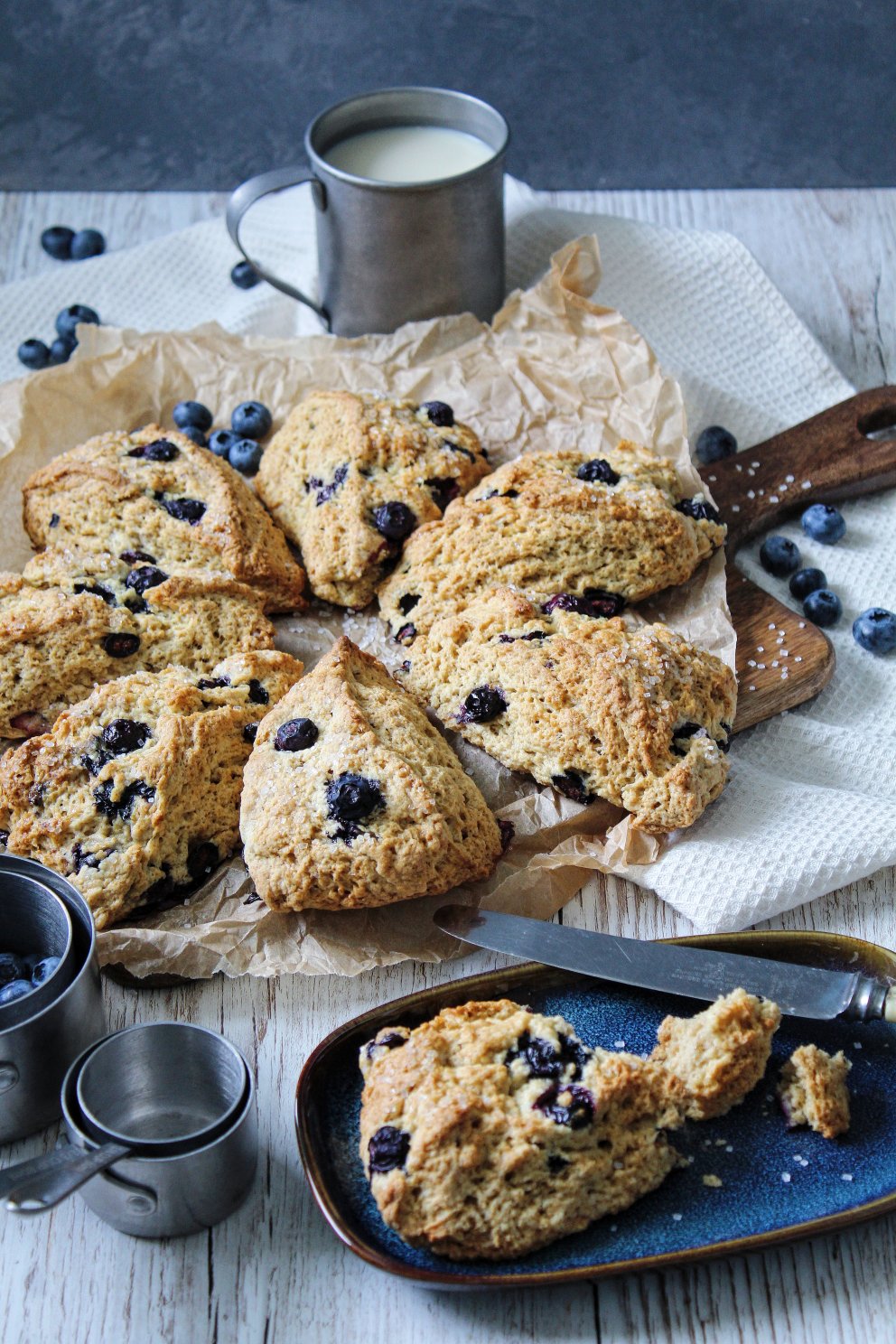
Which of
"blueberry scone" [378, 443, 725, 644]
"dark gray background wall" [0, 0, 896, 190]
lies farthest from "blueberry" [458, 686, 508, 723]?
"dark gray background wall" [0, 0, 896, 190]

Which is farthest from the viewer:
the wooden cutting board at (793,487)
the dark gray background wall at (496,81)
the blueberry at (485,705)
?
the dark gray background wall at (496,81)

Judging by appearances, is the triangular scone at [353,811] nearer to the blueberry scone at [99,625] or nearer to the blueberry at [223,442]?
the blueberry scone at [99,625]

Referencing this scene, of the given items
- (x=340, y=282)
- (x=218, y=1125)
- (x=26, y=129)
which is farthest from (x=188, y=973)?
(x=26, y=129)

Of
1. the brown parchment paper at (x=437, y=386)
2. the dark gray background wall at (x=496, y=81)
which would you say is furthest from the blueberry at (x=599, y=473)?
the dark gray background wall at (x=496, y=81)

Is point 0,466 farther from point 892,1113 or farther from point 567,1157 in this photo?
point 892,1113

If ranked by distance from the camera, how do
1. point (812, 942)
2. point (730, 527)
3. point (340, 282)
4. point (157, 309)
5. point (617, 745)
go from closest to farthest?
point (812, 942) < point (617, 745) < point (730, 527) < point (340, 282) < point (157, 309)

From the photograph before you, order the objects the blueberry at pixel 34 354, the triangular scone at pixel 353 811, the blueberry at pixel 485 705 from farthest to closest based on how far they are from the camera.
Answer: the blueberry at pixel 34 354, the blueberry at pixel 485 705, the triangular scone at pixel 353 811

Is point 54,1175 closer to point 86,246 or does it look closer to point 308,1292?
point 308,1292

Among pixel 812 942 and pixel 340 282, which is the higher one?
pixel 340 282
